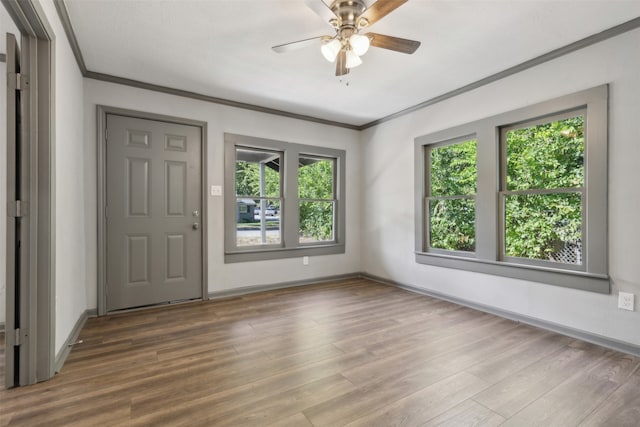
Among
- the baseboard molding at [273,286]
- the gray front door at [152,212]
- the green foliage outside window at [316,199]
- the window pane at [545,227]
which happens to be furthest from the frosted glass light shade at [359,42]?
the baseboard molding at [273,286]

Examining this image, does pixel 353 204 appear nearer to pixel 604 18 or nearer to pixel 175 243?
pixel 175 243

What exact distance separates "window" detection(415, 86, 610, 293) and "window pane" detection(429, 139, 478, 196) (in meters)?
0.01

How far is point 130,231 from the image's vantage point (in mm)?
3416

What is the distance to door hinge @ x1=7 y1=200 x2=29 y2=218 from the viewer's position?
1.87 metres

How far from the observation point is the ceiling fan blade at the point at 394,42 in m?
2.15

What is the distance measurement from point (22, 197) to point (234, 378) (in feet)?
5.65

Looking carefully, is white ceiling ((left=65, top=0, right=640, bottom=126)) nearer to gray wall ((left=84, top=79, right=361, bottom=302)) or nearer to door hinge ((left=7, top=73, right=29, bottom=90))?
gray wall ((left=84, top=79, right=361, bottom=302))

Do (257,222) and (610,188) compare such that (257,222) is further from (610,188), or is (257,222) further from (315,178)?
(610,188)

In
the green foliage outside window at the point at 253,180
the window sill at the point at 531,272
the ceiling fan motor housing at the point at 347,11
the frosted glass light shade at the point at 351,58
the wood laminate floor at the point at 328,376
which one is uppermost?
the ceiling fan motor housing at the point at 347,11

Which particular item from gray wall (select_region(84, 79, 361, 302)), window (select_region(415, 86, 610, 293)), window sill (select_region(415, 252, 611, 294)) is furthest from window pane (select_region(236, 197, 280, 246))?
window sill (select_region(415, 252, 611, 294))

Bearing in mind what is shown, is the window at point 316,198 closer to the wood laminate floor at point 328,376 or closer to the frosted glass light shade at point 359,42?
the wood laminate floor at point 328,376

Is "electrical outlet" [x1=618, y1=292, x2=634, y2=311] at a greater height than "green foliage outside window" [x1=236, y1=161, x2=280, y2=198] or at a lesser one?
lesser

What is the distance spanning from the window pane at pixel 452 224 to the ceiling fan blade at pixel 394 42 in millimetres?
2070

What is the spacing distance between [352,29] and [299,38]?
2.08 ft
